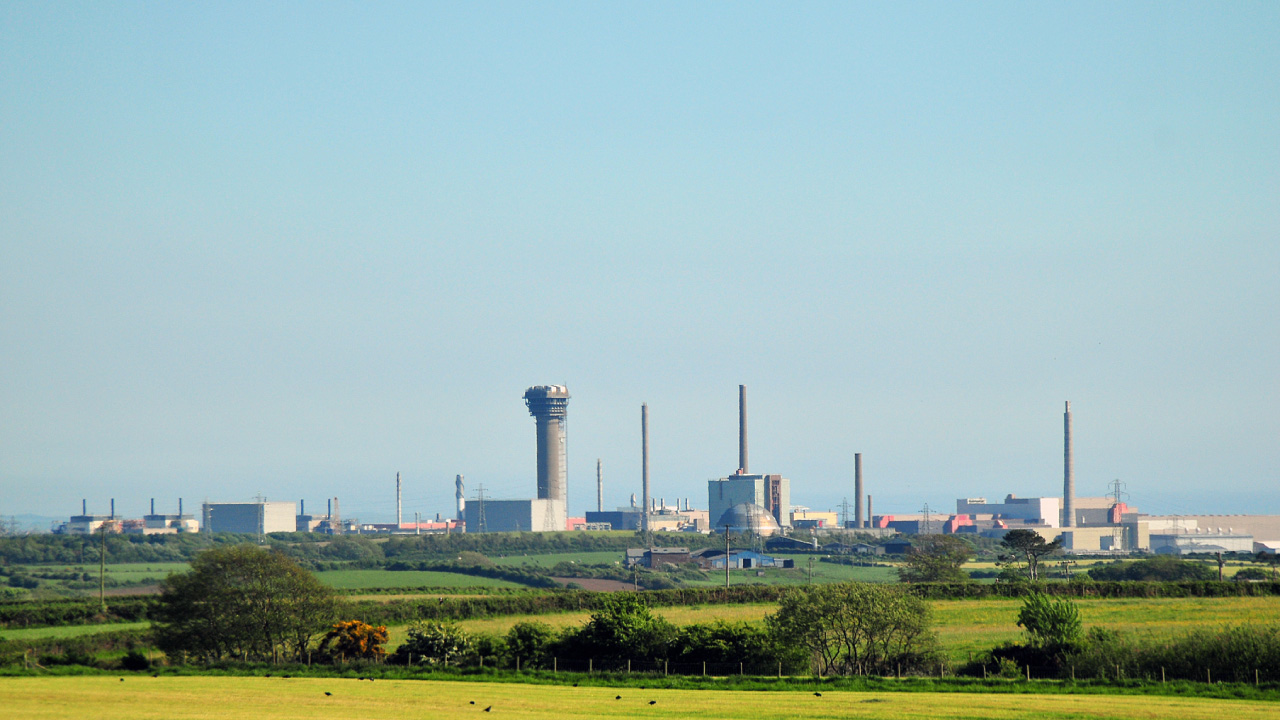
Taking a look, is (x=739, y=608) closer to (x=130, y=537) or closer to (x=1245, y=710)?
(x=1245, y=710)

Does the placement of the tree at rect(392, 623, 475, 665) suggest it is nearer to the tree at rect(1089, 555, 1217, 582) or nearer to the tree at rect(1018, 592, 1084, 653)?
the tree at rect(1018, 592, 1084, 653)

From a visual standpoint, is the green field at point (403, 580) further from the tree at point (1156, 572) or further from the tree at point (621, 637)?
the tree at point (621, 637)

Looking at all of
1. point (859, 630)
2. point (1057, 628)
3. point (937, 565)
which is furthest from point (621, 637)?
point (937, 565)

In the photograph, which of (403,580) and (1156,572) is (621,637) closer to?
(403,580)

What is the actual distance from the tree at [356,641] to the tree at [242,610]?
11.5 ft

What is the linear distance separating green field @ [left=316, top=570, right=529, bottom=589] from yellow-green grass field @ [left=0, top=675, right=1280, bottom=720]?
79.6m

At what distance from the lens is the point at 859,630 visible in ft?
190

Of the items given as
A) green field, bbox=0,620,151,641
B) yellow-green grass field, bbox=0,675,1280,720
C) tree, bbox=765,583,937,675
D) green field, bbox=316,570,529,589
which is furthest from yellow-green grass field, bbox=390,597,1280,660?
green field, bbox=316,570,529,589

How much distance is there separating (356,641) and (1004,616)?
46.9 m

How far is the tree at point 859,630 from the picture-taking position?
5725 centimetres

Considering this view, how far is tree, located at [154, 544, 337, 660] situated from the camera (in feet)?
212

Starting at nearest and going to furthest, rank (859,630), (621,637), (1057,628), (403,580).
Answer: (1057,628) < (859,630) < (621,637) < (403,580)

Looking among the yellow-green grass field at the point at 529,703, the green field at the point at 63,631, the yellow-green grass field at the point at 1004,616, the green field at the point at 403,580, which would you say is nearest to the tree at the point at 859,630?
the yellow-green grass field at the point at 1004,616

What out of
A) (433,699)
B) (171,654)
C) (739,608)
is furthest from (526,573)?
(433,699)
